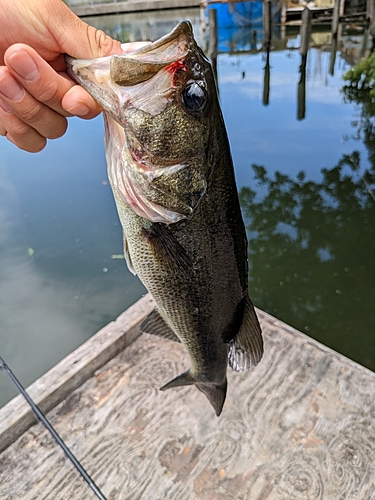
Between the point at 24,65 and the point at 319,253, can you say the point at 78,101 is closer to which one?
the point at 24,65

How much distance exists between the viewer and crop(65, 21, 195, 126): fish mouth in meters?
0.94

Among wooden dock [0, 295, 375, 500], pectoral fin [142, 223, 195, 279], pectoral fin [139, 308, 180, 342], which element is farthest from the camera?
wooden dock [0, 295, 375, 500]

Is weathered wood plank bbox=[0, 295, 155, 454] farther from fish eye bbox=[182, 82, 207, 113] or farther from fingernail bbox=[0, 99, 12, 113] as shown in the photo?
fish eye bbox=[182, 82, 207, 113]

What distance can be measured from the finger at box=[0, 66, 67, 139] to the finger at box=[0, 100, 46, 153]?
0.03 meters

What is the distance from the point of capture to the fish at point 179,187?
98cm

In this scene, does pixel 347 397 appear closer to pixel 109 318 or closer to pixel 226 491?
pixel 226 491

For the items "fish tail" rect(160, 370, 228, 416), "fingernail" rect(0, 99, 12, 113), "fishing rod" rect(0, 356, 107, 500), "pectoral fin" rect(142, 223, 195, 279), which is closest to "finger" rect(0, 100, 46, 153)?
"fingernail" rect(0, 99, 12, 113)

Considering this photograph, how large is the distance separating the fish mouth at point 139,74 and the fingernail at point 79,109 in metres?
0.06

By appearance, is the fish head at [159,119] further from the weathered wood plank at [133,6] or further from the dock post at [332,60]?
the weathered wood plank at [133,6]

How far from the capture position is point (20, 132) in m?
1.35

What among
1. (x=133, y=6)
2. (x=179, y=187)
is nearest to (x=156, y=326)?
(x=179, y=187)

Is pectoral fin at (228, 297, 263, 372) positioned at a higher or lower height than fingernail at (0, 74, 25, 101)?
lower

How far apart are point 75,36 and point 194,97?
1.25 ft

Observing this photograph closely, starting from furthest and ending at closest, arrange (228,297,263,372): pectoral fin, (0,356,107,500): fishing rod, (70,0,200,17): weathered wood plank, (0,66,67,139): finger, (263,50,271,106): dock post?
(70,0,200,17): weathered wood plank < (263,50,271,106): dock post < (0,356,107,500): fishing rod < (228,297,263,372): pectoral fin < (0,66,67,139): finger
